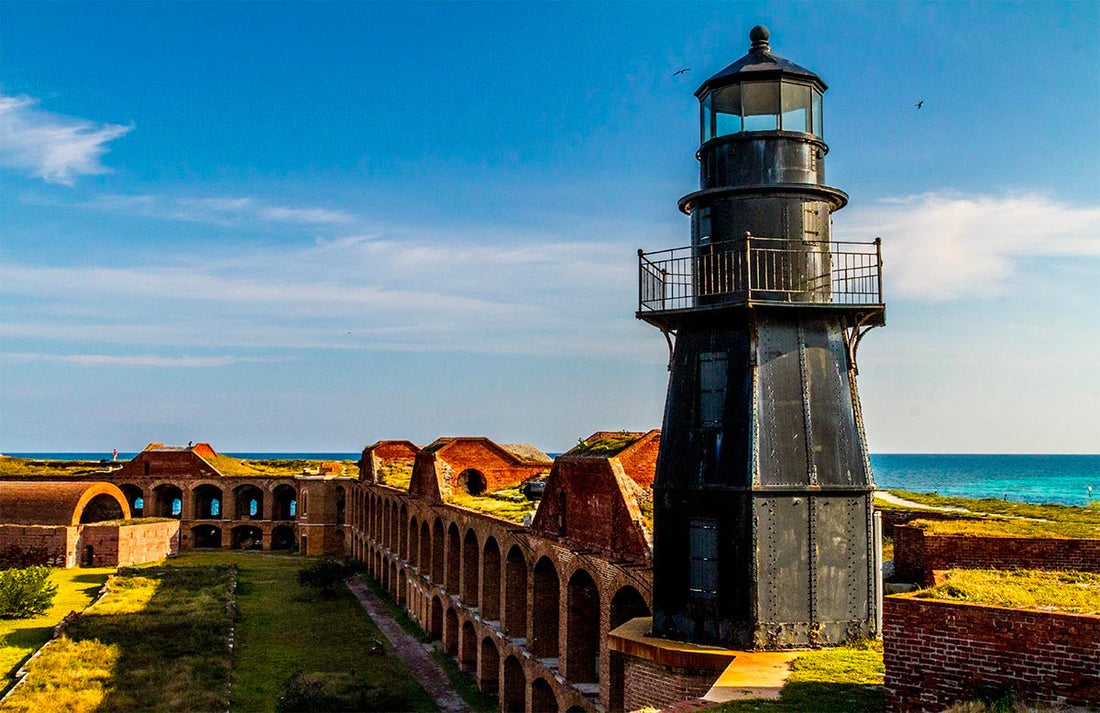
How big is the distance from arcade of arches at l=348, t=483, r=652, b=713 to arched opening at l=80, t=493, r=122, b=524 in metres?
23.6

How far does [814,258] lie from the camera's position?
484 inches

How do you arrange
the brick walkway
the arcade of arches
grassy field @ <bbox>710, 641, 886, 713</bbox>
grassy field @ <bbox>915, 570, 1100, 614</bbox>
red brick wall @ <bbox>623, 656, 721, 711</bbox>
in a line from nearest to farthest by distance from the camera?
grassy field @ <bbox>915, 570, 1100, 614</bbox>, grassy field @ <bbox>710, 641, 886, 713</bbox>, red brick wall @ <bbox>623, 656, 721, 711</bbox>, the arcade of arches, the brick walkway

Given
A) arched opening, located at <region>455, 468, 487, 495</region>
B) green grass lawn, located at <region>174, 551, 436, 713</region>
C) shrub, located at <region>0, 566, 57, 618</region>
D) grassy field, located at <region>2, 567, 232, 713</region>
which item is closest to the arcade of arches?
green grass lawn, located at <region>174, 551, 436, 713</region>

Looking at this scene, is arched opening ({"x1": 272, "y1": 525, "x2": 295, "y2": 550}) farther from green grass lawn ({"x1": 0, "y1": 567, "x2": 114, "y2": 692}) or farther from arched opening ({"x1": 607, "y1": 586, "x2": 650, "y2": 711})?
arched opening ({"x1": 607, "y1": 586, "x2": 650, "y2": 711})

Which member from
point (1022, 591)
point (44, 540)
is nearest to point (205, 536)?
point (44, 540)

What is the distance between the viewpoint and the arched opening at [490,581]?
78.6ft

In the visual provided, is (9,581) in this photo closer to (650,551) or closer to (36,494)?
(36,494)

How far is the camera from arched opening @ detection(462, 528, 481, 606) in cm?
2570

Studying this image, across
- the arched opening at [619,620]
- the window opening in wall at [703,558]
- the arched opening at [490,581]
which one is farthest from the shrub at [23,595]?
the window opening in wall at [703,558]

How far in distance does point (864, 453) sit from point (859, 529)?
98 cm

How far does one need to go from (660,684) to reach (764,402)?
3811 mm

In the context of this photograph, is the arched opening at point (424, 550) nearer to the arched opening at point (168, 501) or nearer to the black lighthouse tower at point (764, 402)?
the black lighthouse tower at point (764, 402)

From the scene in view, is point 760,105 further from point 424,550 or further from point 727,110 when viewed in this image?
point 424,550

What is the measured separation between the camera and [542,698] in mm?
19719
